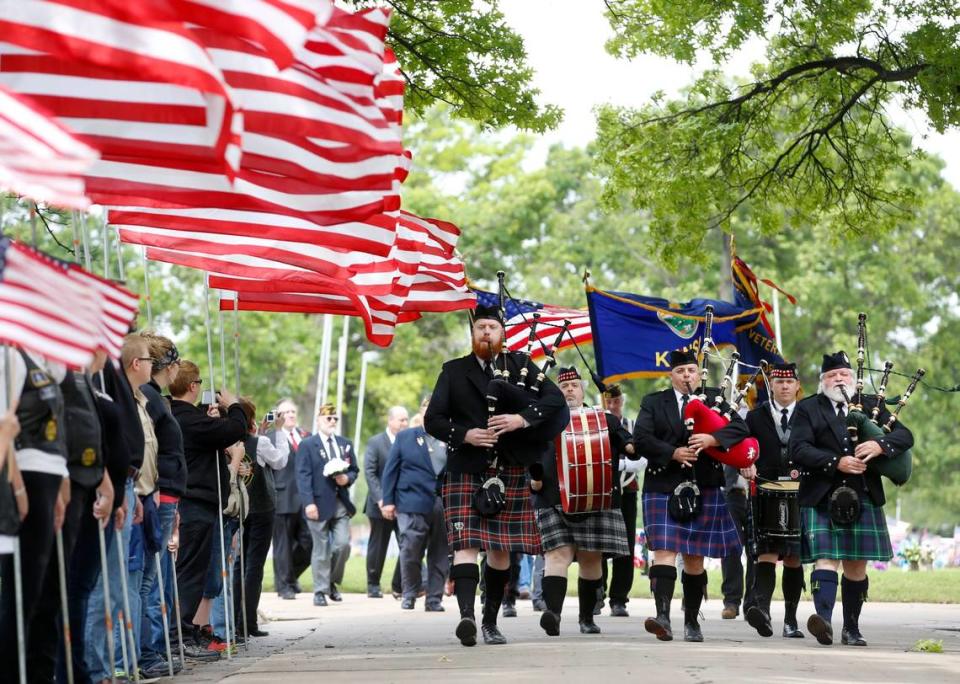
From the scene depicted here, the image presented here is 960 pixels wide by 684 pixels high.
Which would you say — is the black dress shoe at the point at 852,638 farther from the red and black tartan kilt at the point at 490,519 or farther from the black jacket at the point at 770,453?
the red and black tartan kilt at the point at 490,519

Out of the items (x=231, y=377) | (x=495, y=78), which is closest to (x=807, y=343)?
(x=231, y=377)

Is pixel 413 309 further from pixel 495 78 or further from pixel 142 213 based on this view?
pixel 142 213

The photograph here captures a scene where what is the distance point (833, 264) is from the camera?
43562 mm

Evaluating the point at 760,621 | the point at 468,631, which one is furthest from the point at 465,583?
the point at 760,621

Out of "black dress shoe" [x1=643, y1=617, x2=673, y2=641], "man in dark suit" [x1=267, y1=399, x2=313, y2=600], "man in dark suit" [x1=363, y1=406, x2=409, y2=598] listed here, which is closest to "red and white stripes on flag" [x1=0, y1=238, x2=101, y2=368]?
"black dress shoe" [x1=643, y1=617, x2=673, y2=641]

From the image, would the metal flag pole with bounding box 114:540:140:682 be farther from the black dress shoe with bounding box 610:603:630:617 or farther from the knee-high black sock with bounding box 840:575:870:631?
the black dress shoe with bounding box 610:603:630:617

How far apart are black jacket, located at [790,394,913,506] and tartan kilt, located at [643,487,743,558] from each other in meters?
0.63

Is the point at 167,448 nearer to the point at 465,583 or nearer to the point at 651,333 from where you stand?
the point at 465,583

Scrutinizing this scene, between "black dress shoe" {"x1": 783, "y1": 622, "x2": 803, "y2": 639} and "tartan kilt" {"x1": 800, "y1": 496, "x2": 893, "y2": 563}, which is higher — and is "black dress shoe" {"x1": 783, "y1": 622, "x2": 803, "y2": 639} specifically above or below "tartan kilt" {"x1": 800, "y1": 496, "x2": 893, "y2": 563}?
below

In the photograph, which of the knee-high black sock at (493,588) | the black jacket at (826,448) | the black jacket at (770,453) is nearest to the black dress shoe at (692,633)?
the black jacket at (826,448)

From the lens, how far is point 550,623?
40.8 ft

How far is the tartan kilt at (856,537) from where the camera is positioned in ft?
39.9

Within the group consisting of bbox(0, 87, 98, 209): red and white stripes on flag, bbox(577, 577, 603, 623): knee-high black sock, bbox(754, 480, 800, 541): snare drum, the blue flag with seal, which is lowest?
bbox(577, 577, 603, 623): knee-high black sock

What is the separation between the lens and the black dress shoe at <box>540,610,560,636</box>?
1245 centimetres
